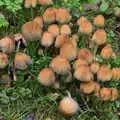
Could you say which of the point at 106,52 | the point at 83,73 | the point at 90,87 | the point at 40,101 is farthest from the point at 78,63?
the point at 40,101

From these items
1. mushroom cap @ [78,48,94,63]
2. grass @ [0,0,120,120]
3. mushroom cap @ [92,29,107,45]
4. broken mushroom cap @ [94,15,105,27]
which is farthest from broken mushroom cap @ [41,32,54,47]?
broken mushroom cap @ [94,15,105,27]

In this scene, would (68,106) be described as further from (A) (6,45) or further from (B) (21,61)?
(A) (6,45)

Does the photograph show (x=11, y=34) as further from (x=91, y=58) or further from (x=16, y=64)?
(x=91, y=58)

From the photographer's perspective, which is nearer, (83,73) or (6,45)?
(83,73)

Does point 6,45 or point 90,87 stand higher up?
point 6,45

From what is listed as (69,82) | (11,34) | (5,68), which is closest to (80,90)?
(69,82)
